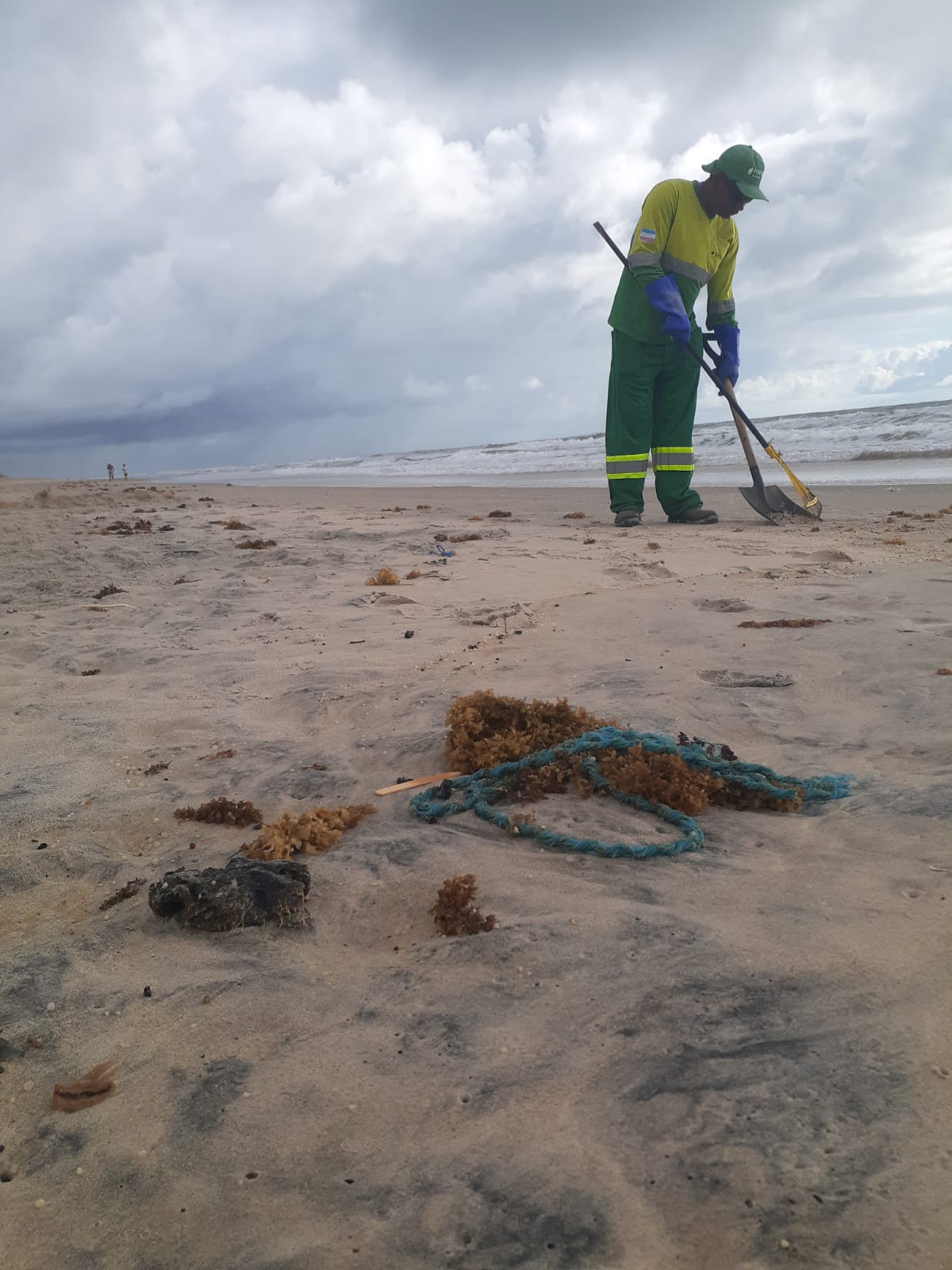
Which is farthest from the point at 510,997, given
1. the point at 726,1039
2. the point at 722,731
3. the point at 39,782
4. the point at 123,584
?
the point at 123,584

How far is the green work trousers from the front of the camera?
7348mm

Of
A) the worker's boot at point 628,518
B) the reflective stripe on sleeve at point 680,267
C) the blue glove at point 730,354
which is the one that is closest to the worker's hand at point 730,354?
the blue glove at point 730,354

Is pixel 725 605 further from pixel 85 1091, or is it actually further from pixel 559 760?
pixel 85 1091

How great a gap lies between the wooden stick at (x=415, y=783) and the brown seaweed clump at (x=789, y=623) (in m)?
1.90

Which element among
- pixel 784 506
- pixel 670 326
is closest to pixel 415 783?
pixel 670 326

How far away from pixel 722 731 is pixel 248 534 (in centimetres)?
646

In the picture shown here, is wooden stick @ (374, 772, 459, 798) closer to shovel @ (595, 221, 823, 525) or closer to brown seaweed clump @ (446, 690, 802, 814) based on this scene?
brown seaweed clump @ (446, 690, 802, 814)

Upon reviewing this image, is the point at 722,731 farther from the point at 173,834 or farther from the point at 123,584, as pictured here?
the point at 123,584

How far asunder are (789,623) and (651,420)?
439cm

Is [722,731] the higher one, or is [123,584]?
[123,584]

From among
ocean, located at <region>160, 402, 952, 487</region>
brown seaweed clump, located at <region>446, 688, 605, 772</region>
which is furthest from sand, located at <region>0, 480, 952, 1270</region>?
ocean, located at <region>160, 402, 952, 487</region>

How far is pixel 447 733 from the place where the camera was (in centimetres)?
268

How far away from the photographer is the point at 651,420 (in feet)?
25.0

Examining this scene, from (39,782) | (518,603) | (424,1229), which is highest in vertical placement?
(518,603)
